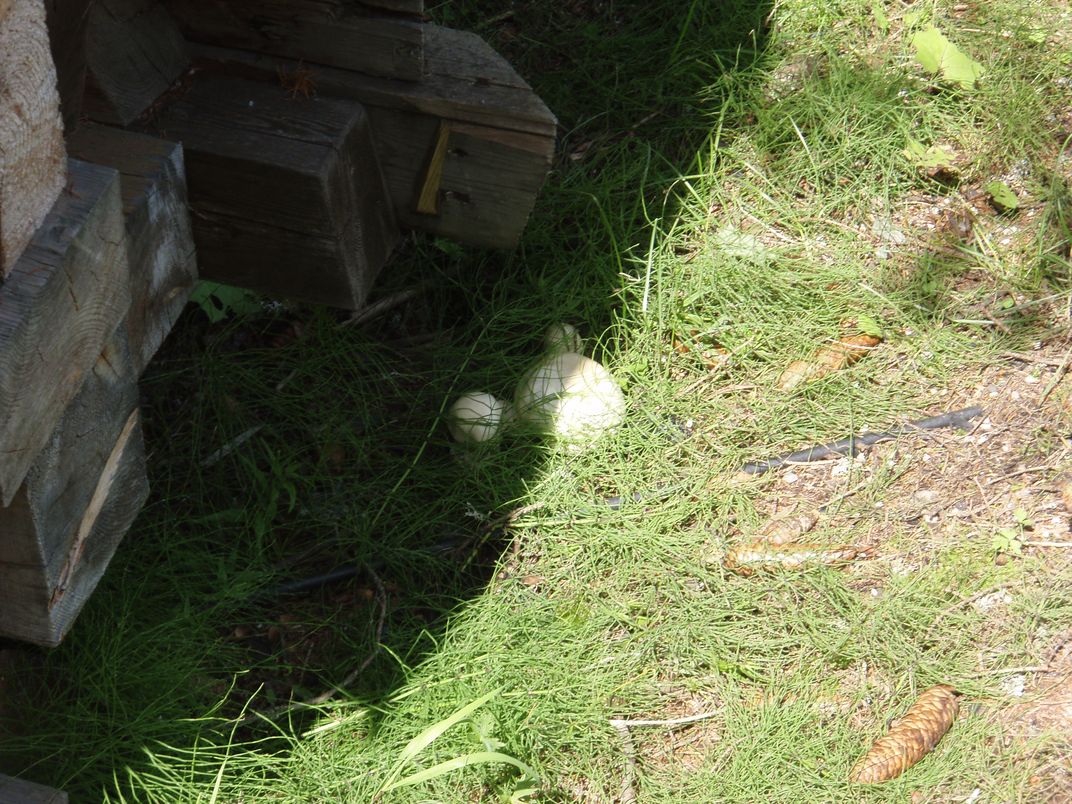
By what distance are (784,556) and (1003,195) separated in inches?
53.1

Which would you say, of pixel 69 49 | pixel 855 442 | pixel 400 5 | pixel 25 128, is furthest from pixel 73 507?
pixel 855 442

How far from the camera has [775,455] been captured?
9.34 feet

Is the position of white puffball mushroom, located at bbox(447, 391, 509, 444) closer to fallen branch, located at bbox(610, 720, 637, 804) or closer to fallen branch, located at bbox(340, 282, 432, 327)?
fallen branch, located at bbox(340, 282, 432, 327)

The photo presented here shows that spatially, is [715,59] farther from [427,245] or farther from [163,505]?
[163,505]

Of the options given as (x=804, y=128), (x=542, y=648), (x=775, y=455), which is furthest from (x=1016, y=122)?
(x=542, y=648)

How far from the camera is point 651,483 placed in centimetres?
279

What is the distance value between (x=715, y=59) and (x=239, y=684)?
2.35 metres

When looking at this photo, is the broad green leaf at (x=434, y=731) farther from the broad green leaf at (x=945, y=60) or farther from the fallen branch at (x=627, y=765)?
the broad green leaf at (x=945, y=60)

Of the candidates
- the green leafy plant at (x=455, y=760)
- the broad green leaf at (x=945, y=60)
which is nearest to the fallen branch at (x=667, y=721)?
the green leafy plant at (x=455, y=760)

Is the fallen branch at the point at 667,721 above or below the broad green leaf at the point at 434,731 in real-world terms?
below

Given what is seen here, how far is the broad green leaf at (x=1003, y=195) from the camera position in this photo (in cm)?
317

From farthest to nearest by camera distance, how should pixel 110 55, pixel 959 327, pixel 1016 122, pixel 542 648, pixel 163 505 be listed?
pixel 1016 122
pixel 959 327
pixel 163 505
pixel 542 648
pixel 110 55

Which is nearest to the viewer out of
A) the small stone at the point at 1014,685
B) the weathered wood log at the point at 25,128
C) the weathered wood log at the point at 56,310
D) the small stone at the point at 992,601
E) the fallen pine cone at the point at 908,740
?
the weathered wood log at the point at 25,128

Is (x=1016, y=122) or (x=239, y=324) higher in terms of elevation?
(x=1016, y=122)
